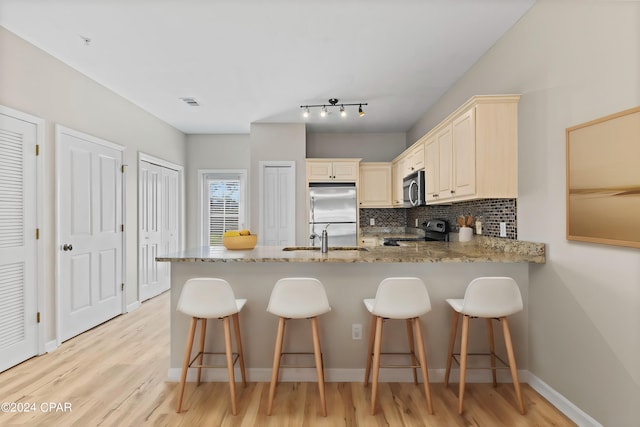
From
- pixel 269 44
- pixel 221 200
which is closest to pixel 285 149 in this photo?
pixel 221 200

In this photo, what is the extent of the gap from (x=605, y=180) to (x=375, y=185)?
4.10m

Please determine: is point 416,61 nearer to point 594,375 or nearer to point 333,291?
point 333,291

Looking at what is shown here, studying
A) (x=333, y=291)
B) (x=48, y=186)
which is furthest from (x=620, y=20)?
(x=48, y=186)

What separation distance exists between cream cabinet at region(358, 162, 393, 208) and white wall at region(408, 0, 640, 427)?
10.0 feet

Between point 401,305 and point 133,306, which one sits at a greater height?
point 401,305

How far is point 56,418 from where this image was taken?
2.20 meters

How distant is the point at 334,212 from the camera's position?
559 cm

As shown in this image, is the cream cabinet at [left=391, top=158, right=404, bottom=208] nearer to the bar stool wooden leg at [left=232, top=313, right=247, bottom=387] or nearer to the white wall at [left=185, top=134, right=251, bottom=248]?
the white wall at [left=185, top=134, right=251, bottom=248]

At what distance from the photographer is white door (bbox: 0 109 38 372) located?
9.29 ft

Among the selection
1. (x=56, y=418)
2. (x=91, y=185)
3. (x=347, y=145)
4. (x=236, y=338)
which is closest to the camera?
(x=56, y=418)

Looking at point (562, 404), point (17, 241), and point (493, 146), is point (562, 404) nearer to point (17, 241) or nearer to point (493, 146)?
point (493, 146)

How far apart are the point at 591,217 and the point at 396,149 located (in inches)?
179

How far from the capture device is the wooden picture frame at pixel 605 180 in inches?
67.1

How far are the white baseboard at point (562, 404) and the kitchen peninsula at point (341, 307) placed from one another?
0.15m
